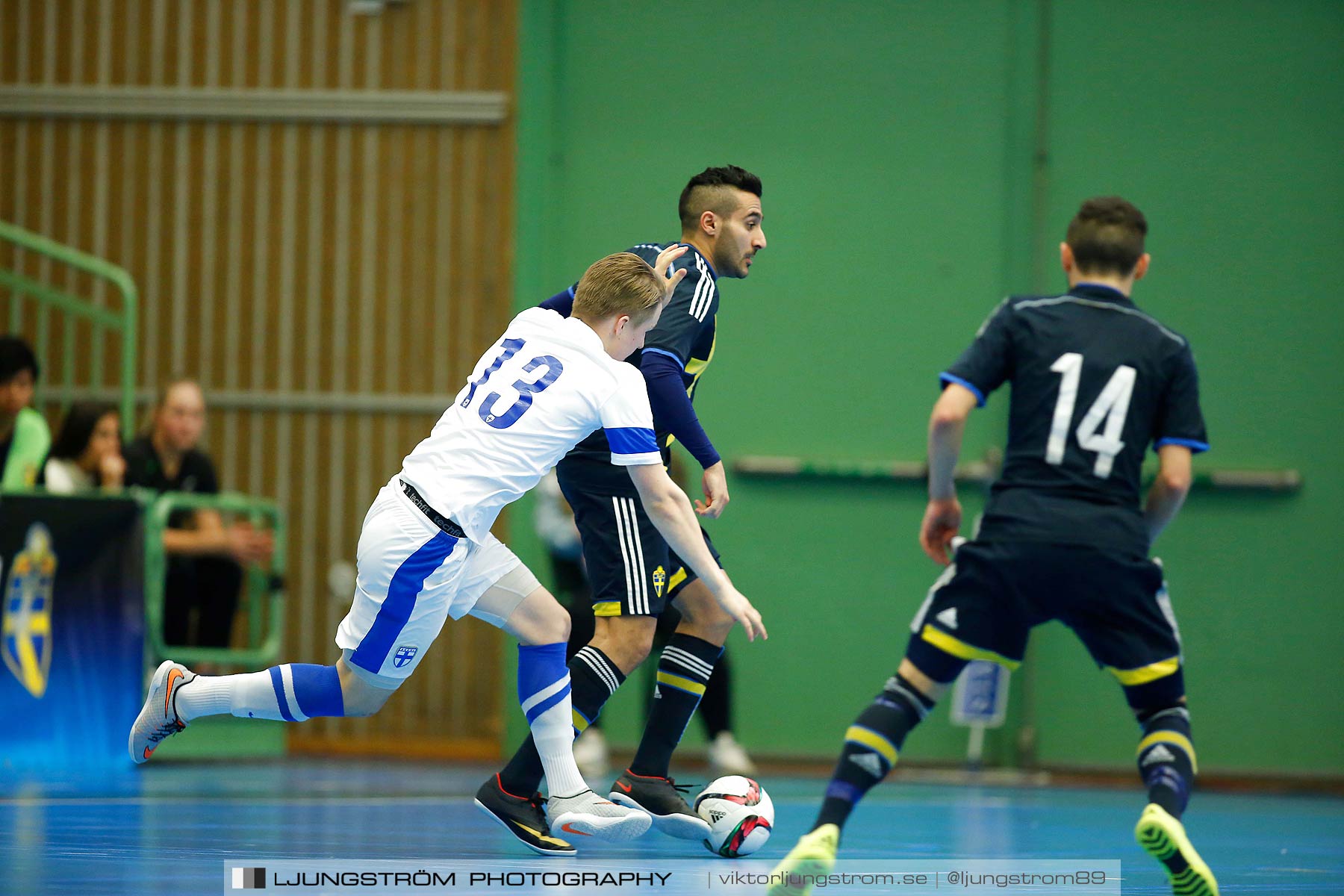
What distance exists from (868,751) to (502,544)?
120cm

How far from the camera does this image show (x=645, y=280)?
4336 millimetres

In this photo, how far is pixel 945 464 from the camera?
13.0ft

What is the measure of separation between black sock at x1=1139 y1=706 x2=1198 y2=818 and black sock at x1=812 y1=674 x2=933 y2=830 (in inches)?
22.7

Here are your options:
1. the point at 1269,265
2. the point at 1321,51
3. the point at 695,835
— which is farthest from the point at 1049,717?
the point at 695,835

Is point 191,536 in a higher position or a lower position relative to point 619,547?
lower

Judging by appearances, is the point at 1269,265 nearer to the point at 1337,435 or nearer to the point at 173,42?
the point at 1337,435

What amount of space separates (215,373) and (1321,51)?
7748 millimetres

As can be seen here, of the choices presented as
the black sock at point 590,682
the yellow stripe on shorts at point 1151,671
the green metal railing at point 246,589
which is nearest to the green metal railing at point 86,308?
the green metal railing at point 246,589

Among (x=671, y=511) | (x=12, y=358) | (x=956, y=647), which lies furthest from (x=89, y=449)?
(x=956, y=647)

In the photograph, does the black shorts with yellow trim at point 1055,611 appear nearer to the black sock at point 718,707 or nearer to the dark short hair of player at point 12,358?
the black sock at point 718,707

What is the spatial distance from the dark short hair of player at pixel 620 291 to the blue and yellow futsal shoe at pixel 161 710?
1.58m

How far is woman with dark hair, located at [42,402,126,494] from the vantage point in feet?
27.0

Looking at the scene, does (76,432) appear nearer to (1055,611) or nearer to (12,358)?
(12,358)

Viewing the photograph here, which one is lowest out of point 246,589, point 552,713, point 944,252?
point 246,589
